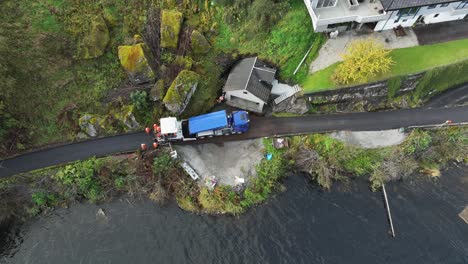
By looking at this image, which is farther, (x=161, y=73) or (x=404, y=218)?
(x=161, y=73)

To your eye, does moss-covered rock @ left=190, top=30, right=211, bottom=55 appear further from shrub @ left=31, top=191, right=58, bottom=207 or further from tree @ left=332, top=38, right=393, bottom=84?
shrub @ left=31, top=191, right=58, bottom=207

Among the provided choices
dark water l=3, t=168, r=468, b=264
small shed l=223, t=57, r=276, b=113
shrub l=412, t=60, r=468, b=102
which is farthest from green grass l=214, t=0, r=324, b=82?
dark water l=3, t=168, r=468, b=264

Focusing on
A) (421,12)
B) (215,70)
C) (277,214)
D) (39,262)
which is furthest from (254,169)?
(421,12)

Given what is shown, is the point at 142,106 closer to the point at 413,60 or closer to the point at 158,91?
the point at 158,91

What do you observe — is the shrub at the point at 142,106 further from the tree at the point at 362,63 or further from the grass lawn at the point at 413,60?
the tree at the point at 362,63

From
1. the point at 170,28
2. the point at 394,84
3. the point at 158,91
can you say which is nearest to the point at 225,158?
the point at 158,91

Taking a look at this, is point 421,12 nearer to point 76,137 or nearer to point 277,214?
point 277,214

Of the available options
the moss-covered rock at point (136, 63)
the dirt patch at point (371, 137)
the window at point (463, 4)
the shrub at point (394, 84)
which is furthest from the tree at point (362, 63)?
the moss-covered rock at point (136, 63)
